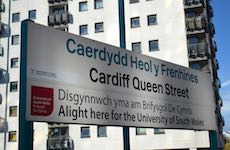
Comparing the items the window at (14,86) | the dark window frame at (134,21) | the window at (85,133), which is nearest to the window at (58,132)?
the window at (85,133)

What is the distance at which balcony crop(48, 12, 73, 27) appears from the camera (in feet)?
133

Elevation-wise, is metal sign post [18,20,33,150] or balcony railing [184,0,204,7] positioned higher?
balcony railing [184,0,204,7]

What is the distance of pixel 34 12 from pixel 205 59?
1974 centimetres

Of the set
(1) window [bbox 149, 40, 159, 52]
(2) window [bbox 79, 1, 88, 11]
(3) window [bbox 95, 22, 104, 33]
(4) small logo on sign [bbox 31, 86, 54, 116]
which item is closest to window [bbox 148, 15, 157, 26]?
(1) window [bbox 149, 40, 159, 52]

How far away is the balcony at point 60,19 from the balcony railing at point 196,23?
40.8ft

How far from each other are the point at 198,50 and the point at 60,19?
14.8m

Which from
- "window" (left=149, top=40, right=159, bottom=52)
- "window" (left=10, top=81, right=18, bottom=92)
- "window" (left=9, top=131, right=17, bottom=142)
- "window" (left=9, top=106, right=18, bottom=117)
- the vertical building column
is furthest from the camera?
"window" (left=10, top=81, right=18, bottom=92)

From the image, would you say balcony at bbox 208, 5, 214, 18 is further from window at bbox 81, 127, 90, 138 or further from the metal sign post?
the metal sign post

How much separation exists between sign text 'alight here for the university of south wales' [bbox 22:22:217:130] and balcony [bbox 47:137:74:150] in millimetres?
29461

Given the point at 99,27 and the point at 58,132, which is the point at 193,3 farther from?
the point at 58,132

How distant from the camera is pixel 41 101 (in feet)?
18.6

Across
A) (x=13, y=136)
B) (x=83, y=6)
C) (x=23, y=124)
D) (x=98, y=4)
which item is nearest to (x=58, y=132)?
(x=13, y=136)

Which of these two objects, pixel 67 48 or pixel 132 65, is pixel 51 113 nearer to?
pixel 67 48

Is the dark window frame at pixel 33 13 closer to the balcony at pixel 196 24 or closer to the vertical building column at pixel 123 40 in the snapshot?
the balcony at pixel 196 24
